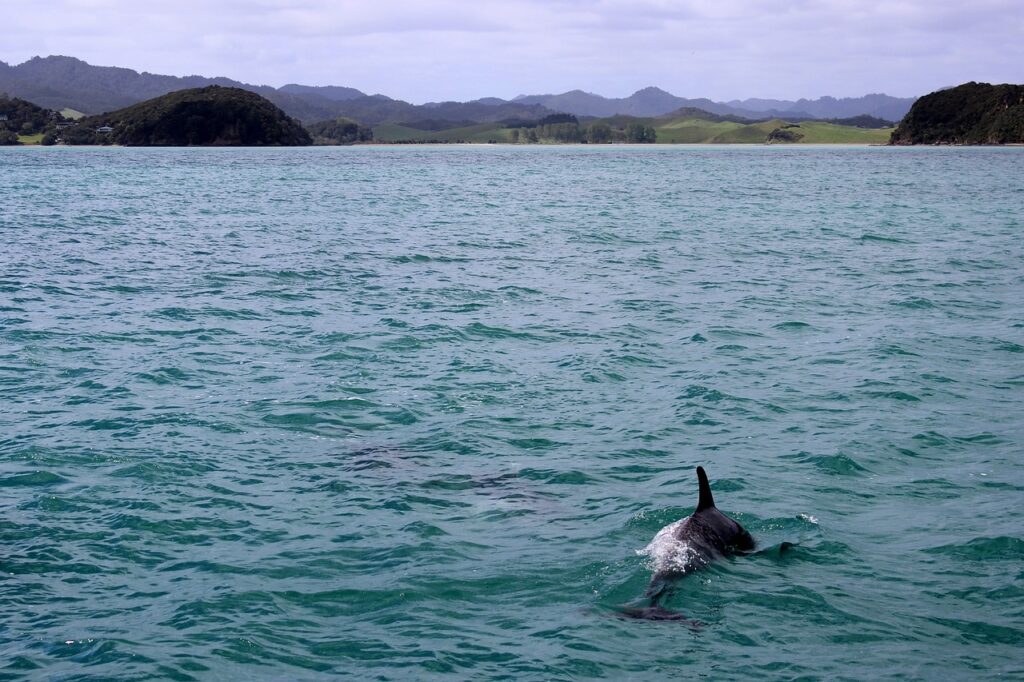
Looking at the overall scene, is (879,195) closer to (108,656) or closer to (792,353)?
(792,353)

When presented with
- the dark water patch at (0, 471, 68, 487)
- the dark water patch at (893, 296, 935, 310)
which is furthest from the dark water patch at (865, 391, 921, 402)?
the dark water patch at (0, 471, 68, 487)

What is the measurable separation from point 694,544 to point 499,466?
462 cm

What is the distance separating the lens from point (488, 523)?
13633 millimetres

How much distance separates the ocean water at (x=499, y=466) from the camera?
34.4 feet

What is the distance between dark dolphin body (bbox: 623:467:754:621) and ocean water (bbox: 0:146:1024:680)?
325 mm

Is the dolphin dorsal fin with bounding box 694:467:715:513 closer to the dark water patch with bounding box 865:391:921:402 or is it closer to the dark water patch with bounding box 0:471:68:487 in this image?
the dark water patch with bounding box 865:391:921:402

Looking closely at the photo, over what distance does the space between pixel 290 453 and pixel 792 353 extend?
12843mm

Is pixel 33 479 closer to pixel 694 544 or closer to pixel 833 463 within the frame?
pixel 694 544

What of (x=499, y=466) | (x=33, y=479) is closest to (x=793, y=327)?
(x=499, y=466)

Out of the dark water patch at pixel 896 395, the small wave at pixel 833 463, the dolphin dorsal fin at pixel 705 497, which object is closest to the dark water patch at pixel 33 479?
the dolphin dorsal fin at pixel 705 497

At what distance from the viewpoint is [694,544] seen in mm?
12156

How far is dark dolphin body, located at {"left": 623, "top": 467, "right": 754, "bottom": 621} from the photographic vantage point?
11.7 metres

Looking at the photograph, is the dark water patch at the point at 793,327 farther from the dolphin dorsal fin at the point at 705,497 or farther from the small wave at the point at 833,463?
the dolphin dorsal fin at the point at 705,497

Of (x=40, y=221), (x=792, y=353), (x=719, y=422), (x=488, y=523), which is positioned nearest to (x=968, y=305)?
(x=792, y=353)
